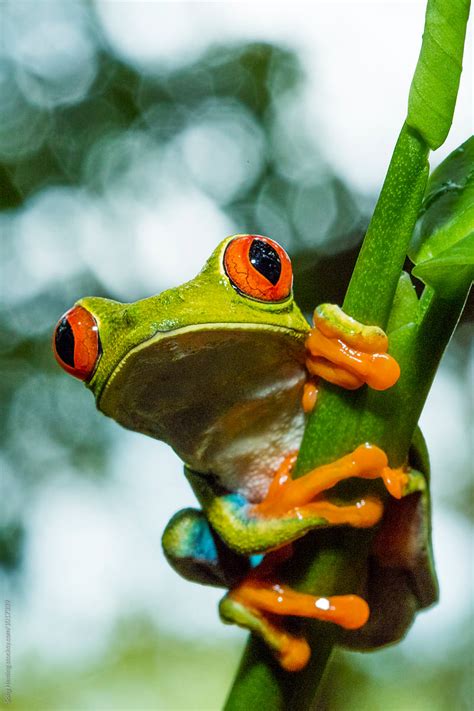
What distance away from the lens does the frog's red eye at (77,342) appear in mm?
1240

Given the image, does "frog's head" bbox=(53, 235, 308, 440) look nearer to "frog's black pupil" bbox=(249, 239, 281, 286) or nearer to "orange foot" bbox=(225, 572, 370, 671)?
"frog's black pupil" bbox=(249, 239, 281, 286)

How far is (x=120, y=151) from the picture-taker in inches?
204

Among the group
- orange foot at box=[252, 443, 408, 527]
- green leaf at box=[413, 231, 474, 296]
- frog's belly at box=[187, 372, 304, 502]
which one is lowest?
frog's belly at box=[187, 372, 304, 502]

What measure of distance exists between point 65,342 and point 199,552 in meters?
0.45

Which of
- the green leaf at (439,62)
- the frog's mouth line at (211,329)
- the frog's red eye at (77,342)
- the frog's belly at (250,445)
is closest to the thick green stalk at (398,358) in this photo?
the green leaf at (439,62)

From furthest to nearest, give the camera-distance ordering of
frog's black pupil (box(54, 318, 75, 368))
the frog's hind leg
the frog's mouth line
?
the frog's hind leg
frog's black pupil (box(54, 318, 75, 368))
the frog's mouth line

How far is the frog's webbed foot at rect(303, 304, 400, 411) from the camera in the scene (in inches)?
35.6

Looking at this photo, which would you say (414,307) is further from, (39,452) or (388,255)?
(39,452)

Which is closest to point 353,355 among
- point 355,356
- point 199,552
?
point 355,356

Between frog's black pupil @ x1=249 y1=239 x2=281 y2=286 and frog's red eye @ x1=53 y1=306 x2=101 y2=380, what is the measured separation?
0.29 m

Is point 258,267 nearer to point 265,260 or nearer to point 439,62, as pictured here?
point 265,260

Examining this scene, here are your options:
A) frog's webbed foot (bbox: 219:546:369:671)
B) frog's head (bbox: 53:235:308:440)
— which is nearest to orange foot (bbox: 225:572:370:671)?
frog's webbed foot (bbox: 219:546:369:671)

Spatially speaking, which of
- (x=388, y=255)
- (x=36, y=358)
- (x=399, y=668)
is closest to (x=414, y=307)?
(x=388, y=255)

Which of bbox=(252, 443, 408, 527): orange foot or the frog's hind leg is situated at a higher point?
bbox=(252, 443, 408, 527): orange foot
